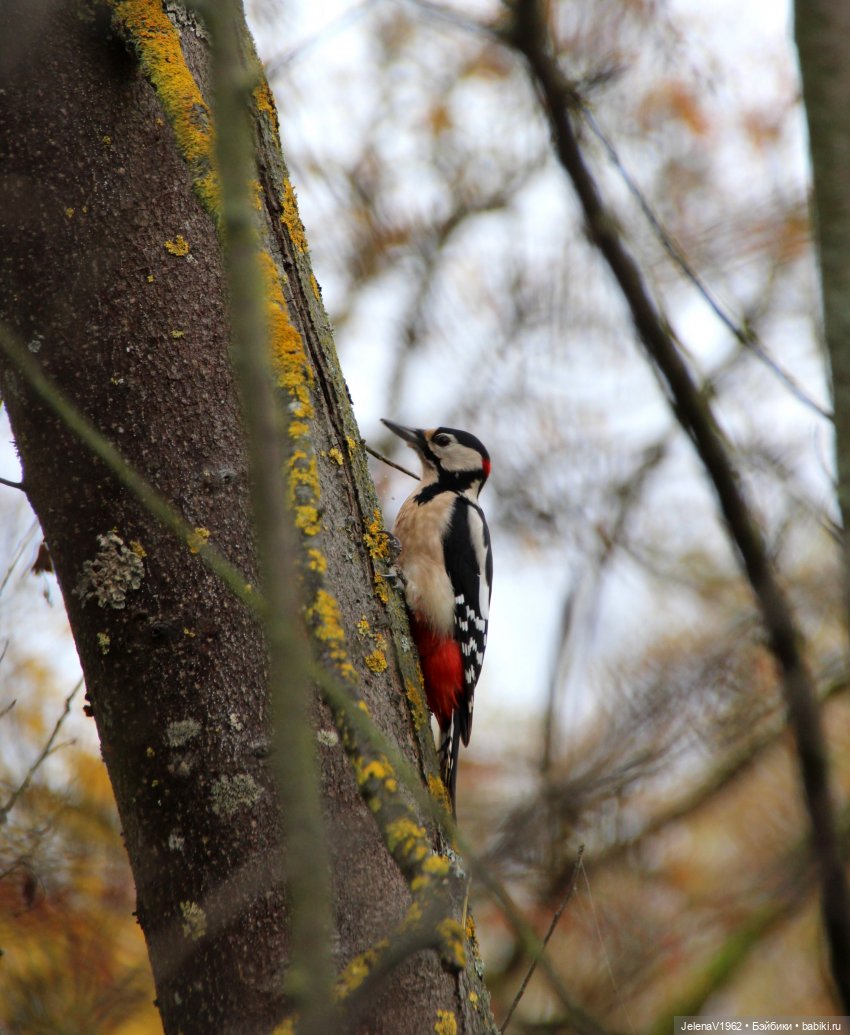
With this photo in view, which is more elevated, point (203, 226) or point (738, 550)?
point (203, 226)

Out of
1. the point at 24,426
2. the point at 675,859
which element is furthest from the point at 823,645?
the point at 24,426

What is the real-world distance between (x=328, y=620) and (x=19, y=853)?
243cm

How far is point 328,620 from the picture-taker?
1164 millimetres

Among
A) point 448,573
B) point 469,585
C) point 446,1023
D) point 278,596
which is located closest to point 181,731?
point 446,1023

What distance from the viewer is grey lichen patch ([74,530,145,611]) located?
193 cm

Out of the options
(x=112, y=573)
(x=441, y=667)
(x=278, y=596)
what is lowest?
(x=278, y=596)

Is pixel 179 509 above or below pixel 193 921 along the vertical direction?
above

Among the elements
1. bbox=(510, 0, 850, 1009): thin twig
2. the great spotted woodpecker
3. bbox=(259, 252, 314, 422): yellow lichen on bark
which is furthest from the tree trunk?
the great spotted woodpecker

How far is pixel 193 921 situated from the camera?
1.78 m

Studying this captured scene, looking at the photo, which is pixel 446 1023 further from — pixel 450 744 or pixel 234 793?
pixel 450 744

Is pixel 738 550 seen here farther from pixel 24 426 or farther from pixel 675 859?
pixel 675 859

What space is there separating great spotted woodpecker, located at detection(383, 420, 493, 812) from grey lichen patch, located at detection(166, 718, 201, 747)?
5.95 ft

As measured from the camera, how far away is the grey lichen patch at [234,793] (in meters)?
1.81

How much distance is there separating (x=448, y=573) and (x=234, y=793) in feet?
8.19
